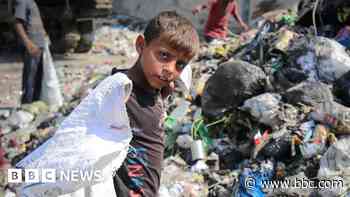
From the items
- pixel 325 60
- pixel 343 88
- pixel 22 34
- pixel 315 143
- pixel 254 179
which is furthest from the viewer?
pixel 22 34

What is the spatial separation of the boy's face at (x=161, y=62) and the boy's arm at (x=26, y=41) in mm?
4317

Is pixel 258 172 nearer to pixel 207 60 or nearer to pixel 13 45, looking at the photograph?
pixel 207 60

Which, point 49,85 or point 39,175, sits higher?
point 39,175

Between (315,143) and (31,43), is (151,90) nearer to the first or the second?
(315,143)

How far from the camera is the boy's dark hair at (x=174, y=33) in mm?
1825

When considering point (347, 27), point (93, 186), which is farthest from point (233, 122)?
point (93, 186)

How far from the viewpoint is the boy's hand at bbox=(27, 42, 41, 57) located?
19.5 feet

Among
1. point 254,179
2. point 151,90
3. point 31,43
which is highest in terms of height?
point 151,90

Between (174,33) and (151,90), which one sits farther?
(151,90)

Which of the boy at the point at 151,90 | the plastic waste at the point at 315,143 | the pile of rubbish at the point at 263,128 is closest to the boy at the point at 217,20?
the pile of rubbish at the point at 263,128

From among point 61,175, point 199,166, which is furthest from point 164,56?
point 199,166

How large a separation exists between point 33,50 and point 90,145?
4.58m

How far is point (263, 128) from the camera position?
412cm

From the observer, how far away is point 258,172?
11.8 feet
